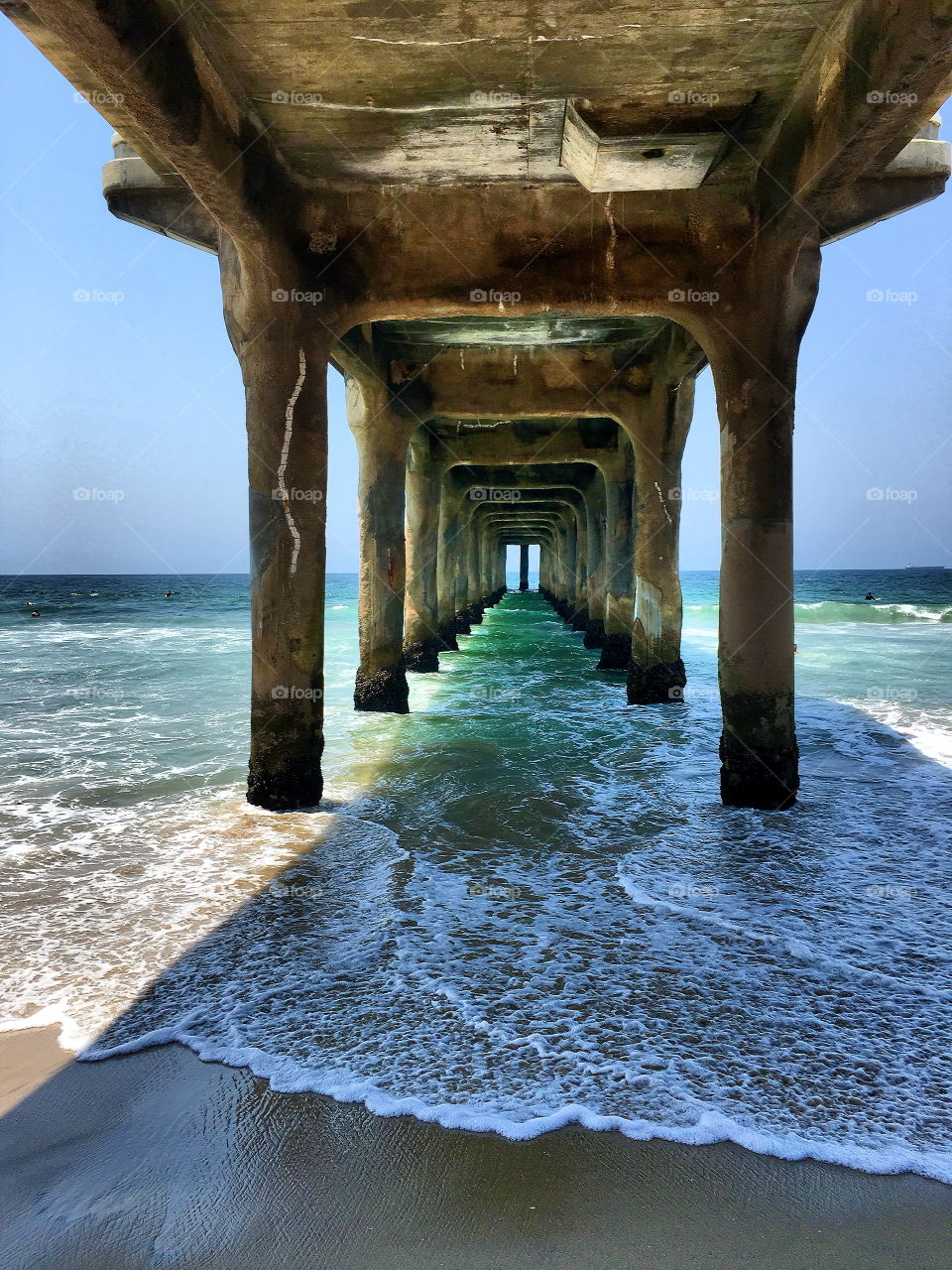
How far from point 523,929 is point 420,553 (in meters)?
10.9

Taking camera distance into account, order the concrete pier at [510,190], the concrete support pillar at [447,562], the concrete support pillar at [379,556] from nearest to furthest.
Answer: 1. the concrete pier at [510,190]
2. the concrete support pillar at [379,556]
3. the concrete support pillar at [447,562]

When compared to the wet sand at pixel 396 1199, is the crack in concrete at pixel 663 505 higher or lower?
higher

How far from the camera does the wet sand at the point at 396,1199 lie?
77.9 inches

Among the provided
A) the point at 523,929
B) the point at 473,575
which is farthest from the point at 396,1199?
the point at 473,575

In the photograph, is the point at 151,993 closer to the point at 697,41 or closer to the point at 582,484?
the point at 697,41

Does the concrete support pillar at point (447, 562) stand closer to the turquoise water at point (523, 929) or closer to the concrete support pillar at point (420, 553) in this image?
the concrete support pillar at point (420, 553)

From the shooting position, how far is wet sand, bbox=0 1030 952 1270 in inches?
77.9

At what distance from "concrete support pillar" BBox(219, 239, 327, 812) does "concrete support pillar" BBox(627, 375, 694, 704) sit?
5486 mm

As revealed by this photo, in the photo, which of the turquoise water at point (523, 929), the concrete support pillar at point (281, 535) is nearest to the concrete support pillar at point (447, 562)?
the turquoise water at point (523, 929)

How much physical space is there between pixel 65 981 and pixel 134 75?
154 inches

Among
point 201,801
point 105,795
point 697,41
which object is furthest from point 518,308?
point 105,795

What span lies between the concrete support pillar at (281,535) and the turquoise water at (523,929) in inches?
19.1

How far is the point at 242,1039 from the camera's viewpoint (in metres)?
2.94

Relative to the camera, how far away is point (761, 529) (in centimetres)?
576
